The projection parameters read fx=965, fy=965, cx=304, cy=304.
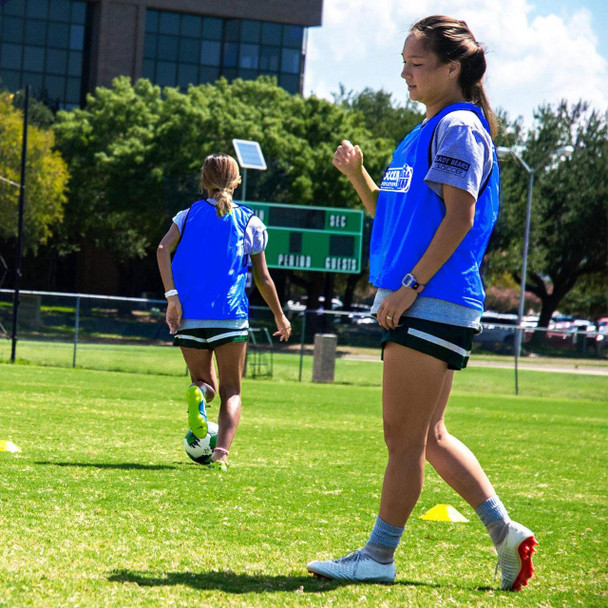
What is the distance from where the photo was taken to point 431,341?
329 centimetres

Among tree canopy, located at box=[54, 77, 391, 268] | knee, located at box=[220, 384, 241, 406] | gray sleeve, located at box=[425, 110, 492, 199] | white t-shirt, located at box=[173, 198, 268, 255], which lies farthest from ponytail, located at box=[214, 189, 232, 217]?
tree canopy, located at box=[54, 77, 391, 268]

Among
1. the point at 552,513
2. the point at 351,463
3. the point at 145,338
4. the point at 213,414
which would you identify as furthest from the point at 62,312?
the point at 552,513

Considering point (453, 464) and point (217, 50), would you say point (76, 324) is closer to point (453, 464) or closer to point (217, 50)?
point (453, 464)

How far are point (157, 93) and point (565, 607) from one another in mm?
45134

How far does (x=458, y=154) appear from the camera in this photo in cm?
330

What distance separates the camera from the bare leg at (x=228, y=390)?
228 inches

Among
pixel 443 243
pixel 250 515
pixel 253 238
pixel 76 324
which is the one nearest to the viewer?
pixel 443 243

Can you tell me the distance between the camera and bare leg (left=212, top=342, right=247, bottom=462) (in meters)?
5.80

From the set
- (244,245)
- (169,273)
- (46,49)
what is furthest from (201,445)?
(46,49)

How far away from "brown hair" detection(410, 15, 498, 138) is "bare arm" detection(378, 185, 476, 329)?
449 millimetres

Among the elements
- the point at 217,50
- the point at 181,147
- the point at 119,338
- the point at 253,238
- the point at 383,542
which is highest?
the point at 217,50

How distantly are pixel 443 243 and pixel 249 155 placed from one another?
18314mm

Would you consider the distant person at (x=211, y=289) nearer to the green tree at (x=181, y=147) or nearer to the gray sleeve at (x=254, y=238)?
the gray sleeve at (x=254, y=238)

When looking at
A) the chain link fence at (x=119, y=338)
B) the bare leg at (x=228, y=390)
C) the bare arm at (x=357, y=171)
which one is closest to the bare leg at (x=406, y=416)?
the bare arm at (x=357, y=171)
